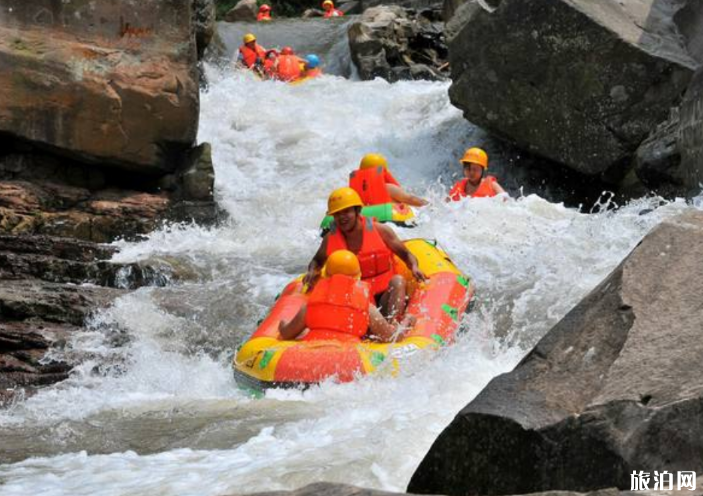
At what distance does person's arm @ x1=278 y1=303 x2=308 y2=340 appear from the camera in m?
7.21

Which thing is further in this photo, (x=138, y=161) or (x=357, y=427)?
(x=138, y=161)

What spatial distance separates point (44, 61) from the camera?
10797mm

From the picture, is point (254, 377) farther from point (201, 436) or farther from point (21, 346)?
point (21, 346)

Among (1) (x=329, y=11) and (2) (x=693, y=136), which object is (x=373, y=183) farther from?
(1) (x=329, y=11)

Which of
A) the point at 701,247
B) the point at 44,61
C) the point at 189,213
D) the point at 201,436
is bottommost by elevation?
the point at 189,213

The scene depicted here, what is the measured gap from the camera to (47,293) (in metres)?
8.58

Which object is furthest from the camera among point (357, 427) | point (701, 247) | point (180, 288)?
point (180, 288)

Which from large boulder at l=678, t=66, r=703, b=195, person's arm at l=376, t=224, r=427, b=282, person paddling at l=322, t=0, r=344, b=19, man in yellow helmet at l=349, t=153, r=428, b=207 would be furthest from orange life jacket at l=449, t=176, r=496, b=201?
person paddling at l=322, t=0, r=344, b=19

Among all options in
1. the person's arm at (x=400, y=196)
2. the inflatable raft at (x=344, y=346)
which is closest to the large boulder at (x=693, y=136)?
the person's arm at (x=400, y=196)

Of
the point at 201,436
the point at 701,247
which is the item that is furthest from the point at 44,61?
the point at 701,247

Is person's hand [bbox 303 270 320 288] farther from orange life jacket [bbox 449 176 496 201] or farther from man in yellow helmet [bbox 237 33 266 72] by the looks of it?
man in yellow helmet [bbox 237 33 266 72]

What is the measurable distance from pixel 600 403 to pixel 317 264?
15.1 ft

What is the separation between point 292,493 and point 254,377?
3.84 meters

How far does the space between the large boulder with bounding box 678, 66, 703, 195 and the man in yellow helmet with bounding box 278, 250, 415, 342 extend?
3.92 meters
